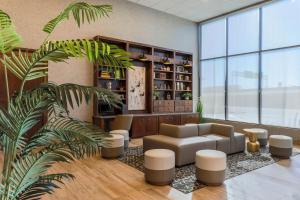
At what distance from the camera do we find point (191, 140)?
3957 mm

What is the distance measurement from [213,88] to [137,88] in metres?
3.18

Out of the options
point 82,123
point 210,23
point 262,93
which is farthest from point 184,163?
point 210,23

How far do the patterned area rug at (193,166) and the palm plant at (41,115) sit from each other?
1.99m

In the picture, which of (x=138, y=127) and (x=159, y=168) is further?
(x=138, y=127)

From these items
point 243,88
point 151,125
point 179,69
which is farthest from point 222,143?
point 179,69

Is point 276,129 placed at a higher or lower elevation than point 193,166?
higher

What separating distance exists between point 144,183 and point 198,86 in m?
6.16

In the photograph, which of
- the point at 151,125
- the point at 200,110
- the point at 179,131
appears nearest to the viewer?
the point at 179,131

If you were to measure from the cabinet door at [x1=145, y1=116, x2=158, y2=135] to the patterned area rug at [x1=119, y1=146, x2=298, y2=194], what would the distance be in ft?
4.56

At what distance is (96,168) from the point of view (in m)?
3.65

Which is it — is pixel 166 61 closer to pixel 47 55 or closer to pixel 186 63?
pixel 186 63

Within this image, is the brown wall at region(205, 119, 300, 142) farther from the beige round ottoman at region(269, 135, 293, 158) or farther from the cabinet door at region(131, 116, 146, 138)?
the cabinet door at region(131, 116, 146, 138)

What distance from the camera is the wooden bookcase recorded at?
6.11 meters

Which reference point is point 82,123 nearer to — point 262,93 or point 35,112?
point 35,112
